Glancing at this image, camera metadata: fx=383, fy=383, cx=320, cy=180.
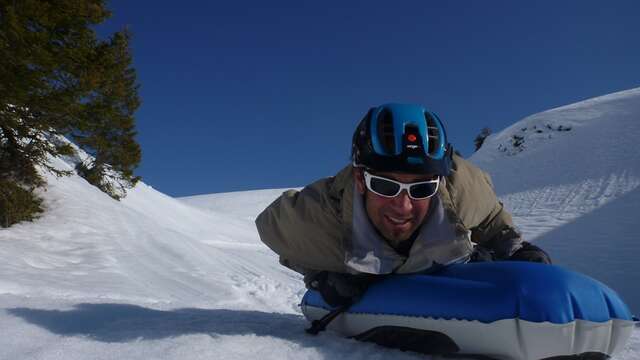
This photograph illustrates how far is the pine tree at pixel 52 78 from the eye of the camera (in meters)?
5.81

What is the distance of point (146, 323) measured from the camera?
217 cm

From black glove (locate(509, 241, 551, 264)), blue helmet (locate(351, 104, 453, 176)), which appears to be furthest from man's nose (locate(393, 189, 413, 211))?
black glove (locate(509, 241, 551, 264))

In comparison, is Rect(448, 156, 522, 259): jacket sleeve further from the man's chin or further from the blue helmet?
the man's chin

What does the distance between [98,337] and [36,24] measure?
651cm

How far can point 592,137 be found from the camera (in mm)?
30906

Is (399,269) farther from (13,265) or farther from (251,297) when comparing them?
(13,265)

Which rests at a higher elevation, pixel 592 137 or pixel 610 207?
pixel 592 137

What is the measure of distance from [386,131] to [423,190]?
36 cm

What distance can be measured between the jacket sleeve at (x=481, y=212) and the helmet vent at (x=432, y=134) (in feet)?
0.97

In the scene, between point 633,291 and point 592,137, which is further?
point 592,137

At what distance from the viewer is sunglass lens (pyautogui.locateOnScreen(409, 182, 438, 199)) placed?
6.37 ft

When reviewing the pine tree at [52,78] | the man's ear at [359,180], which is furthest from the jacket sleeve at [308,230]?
the pine tree at [52,78]

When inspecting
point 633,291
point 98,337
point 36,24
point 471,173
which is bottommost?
point 633,291

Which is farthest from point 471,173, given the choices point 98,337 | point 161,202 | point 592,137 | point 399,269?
point 592,137
